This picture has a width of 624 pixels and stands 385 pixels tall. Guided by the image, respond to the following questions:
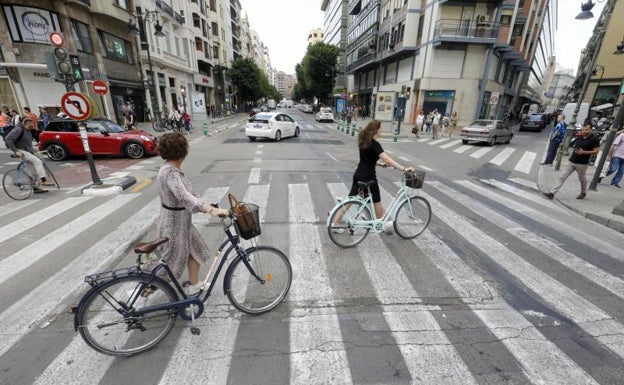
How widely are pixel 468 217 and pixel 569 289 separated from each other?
7.89ft

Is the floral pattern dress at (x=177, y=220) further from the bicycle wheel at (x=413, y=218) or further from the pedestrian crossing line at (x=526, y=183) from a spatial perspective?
the pedestrian crossing line at (x=526, y=183)

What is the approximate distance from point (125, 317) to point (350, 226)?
3067mm

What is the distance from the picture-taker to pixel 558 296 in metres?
3.39

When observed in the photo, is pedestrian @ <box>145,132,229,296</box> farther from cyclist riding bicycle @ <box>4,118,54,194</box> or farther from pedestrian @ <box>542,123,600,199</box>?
pedestrian @ <box>542,123,600,199</box>

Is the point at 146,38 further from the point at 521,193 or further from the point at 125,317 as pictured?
the point at 521,193

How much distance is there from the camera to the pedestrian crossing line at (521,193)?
6.89 m

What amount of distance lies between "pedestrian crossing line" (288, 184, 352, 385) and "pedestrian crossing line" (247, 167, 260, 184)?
Answer: 12.2 feet

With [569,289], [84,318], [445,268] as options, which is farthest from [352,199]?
[84,318]

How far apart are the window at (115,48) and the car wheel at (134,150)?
14110mm

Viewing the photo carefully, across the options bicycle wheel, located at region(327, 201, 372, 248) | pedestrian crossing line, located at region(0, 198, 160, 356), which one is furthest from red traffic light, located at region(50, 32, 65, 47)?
bicycle wheel, located at region(327, 201, 372, 248)

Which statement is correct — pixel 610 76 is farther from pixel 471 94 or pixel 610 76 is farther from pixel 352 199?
pixel 352 199

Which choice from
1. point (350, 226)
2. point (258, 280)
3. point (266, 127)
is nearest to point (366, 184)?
point (350, 226)

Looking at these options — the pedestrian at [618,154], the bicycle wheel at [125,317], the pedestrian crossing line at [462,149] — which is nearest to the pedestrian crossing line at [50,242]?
the bicycle wheel at [125,317]

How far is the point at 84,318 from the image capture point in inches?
92.3
